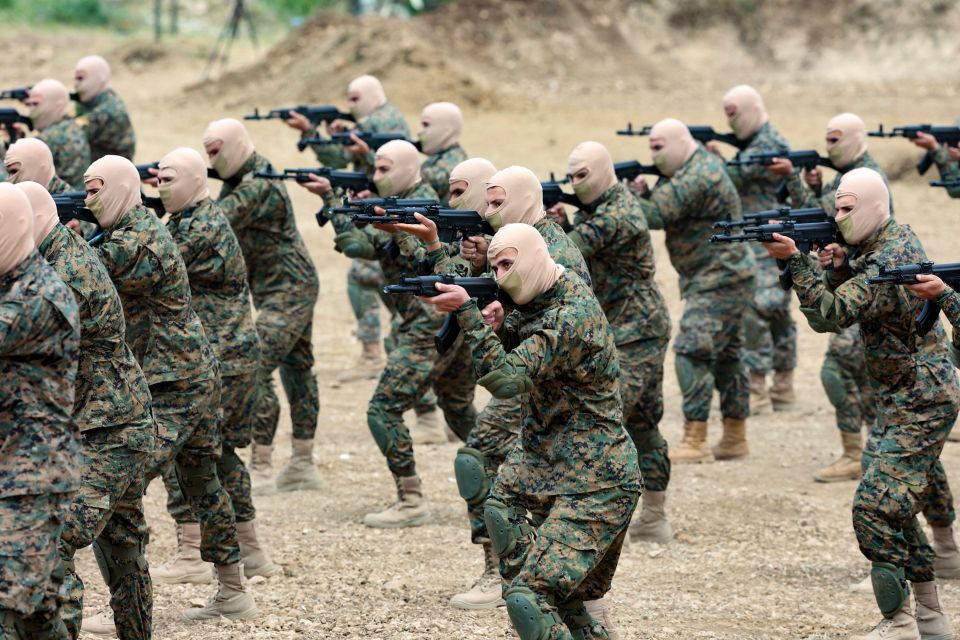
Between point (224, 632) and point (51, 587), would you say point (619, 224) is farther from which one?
point (51, 587)

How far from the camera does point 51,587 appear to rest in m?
5.91

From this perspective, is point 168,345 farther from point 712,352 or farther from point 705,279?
point 712,352

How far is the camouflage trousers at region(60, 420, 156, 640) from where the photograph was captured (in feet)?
21.3

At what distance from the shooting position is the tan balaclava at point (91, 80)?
14008 mm

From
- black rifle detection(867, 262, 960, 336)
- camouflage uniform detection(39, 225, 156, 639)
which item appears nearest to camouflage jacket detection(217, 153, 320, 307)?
camouflage uniform detection(39, 225, 156, 639)

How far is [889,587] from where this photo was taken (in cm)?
755

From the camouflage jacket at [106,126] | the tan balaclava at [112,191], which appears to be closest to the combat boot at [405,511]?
the tan balaclava at [112,191]

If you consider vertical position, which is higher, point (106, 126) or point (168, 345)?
point (168, 345)

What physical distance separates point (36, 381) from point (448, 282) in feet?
5.46

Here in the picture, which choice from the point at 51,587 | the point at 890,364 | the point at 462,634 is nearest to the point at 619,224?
the point at 890,364

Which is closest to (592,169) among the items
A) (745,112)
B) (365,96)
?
(745,112)

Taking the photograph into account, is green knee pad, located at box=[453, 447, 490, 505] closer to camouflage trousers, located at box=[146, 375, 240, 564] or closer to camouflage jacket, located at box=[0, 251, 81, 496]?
camouflage trousers, located at box=[146, 375, 240, 564]

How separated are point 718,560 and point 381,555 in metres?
2.03

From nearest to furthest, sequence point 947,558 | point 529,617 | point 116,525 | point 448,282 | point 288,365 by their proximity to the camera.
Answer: point 529,617 → point 448,282 → point 116,525 → point 947,558 → point 288,365
